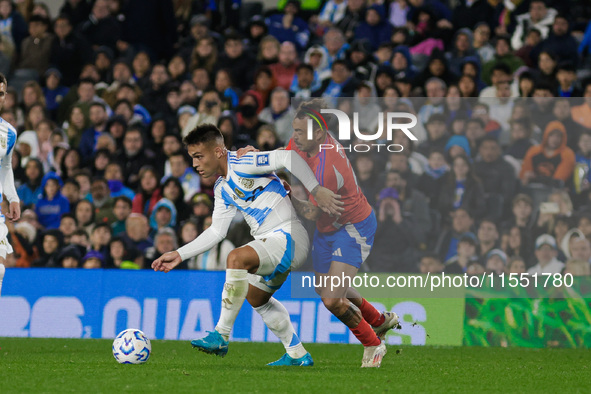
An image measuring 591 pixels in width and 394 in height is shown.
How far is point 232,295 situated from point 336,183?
1596 millimetres

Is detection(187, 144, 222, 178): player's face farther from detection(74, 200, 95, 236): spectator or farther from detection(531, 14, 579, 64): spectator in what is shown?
detection(531, 14, 579, 64): spectator

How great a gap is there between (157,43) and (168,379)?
1093 cm

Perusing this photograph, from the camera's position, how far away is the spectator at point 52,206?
545 inches

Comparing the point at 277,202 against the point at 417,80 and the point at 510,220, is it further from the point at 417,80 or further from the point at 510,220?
the point at 417,80

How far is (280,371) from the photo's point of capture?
25.1 feet

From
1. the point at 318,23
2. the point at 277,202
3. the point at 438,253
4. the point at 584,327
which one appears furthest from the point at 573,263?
the point at 318,23

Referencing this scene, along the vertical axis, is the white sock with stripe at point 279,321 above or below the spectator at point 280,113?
below

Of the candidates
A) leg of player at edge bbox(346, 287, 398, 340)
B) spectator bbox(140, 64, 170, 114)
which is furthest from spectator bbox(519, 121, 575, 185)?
spectator bbox(140, 64, 170, 114)

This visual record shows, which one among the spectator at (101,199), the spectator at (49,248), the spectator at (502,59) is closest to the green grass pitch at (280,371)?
the spectator at (49,248)

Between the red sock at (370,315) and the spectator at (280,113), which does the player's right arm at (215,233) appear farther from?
the spectator at (280,113)

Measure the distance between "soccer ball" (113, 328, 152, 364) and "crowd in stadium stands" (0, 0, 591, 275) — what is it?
3.51 meters

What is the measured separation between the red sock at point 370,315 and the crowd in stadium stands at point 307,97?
2545mm

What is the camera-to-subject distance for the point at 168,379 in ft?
22.5

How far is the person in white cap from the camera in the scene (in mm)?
11117
